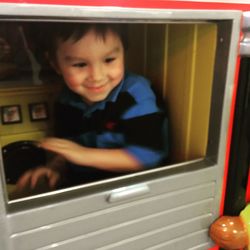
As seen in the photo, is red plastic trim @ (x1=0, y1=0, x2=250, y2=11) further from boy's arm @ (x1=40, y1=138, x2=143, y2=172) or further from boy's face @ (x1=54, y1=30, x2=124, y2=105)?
boy's arm @ (x1=40, y1=138, x2=143, y2=172)

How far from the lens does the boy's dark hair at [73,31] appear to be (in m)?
0.64

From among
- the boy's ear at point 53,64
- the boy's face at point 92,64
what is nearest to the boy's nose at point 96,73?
the boy's face at point 92,64

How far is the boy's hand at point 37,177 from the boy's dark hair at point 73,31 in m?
0.25

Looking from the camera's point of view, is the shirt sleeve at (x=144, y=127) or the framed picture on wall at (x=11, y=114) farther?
the framed picture on wall at (x=11, y=114)

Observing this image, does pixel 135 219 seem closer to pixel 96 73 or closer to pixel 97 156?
pixel 97 156

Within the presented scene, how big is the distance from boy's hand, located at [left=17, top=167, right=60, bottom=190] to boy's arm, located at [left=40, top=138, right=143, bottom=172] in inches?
1.7

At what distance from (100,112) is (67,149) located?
0.43 feet

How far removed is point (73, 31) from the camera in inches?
25.3

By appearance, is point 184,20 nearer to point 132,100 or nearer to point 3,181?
point 132,100

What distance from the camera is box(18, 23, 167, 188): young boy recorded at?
0.67 metres

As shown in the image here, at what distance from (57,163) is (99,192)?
0.16m

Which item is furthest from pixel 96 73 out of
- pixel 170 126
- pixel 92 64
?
pixel 170 126

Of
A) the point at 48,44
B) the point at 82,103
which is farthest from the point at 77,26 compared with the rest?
the point at 82,103

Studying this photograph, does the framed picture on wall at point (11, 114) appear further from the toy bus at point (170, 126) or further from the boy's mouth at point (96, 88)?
the boy's mouth at point (96, 88)
